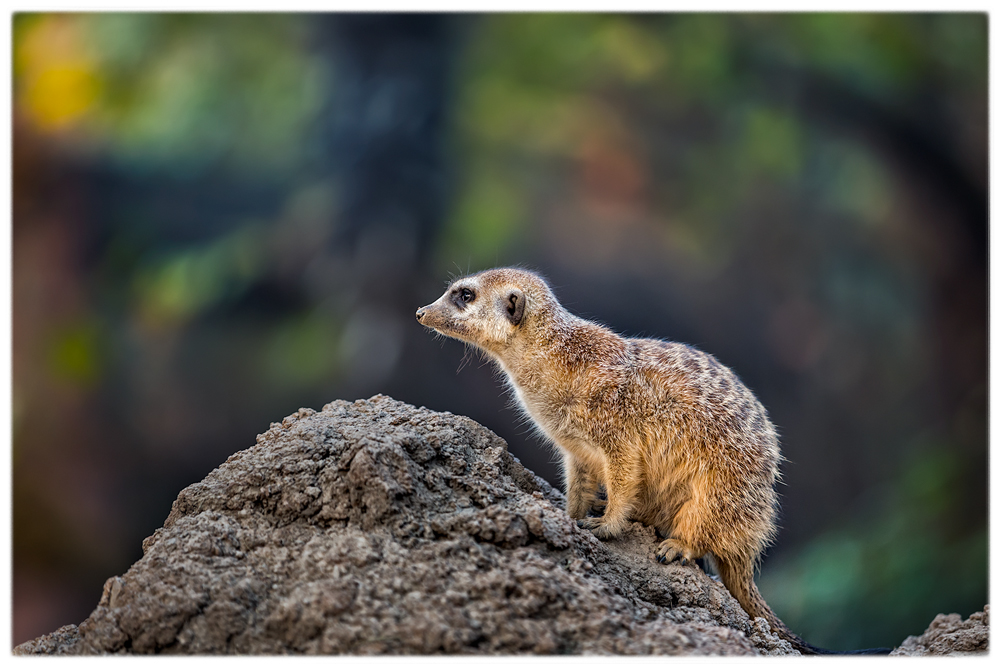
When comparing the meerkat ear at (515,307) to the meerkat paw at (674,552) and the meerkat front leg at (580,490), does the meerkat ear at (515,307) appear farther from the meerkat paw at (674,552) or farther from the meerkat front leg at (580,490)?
the meerkat paw at (674,552)

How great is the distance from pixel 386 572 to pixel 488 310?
0.87m

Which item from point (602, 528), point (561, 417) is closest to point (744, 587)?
point (602, 528)

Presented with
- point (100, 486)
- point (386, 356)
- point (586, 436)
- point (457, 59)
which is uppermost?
point (457, 59)

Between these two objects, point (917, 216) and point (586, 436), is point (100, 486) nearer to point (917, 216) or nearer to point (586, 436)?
point (586, 436)

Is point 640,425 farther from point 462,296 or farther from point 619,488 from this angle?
point 462,296

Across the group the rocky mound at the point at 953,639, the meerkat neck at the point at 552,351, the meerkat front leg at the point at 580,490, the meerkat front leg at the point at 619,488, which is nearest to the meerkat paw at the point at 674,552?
the meerkat front leg at the point at 619,488

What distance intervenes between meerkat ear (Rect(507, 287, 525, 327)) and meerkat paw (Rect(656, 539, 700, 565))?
26.5 inches

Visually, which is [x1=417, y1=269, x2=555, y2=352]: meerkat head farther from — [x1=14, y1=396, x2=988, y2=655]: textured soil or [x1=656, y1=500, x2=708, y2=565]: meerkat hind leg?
[x1=656, y1=500, x2=708, y2=565]: meerkat hind leg

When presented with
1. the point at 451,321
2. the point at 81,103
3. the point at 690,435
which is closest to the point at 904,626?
the point at 690,435

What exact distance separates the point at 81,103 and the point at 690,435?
349 cm

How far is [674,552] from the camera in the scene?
203cm

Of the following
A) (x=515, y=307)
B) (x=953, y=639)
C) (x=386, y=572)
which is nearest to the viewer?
(x=386, y=572)

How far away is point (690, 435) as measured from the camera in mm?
2100

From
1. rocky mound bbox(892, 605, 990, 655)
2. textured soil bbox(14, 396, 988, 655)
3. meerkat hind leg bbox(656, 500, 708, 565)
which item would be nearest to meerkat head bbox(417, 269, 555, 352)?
textured soil bbox(14, 396, 988, 655)
